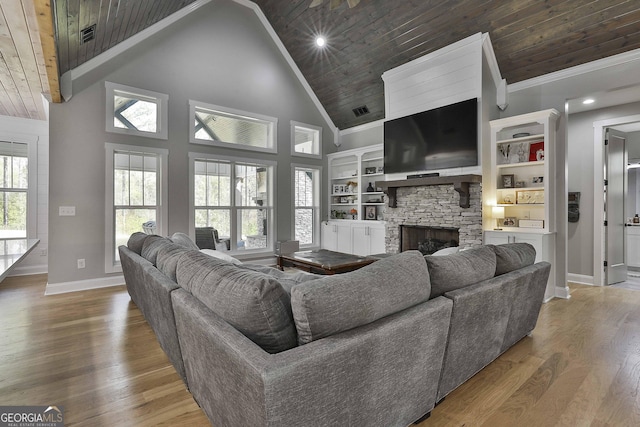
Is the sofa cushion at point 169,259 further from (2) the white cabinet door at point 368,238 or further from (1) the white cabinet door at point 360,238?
(1) the white cabinet door at point 360,238

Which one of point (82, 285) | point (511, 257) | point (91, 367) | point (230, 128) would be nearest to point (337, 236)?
point (230, 128)

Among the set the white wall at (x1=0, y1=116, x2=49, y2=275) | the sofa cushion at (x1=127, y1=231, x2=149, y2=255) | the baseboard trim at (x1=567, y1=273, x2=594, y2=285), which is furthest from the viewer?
the white wall at (x1=0, y1=116, x2=49, y2=275)

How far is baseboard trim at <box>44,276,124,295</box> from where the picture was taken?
13.6 feet

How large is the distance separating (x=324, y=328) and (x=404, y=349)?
458mm

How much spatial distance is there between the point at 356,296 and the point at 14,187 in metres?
6.56

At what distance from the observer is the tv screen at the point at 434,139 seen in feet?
14.4

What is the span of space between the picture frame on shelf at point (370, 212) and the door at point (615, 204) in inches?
142

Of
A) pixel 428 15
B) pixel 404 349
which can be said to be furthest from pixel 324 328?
pixel 428 15

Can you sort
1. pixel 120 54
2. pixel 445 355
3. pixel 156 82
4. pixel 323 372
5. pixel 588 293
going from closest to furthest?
pixel 323 372
pixel 445 355
pixel 588 293
pixel 120 54
pixel 156 82

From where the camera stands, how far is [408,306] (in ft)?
4.97

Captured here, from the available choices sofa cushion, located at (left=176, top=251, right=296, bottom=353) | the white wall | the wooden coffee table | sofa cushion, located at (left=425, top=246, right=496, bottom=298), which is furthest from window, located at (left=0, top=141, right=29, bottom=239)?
sofa cushion, located at (left=425, top=246, right=496, bottom=298)

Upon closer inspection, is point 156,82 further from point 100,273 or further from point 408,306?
point 408,306

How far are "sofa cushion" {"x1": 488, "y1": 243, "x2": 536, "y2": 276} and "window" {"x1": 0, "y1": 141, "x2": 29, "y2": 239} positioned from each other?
6.81 m

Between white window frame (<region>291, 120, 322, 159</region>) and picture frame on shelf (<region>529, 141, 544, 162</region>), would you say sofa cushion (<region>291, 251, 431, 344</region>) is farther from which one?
white window frame (<region>291, 120, 322, 159</region>)
